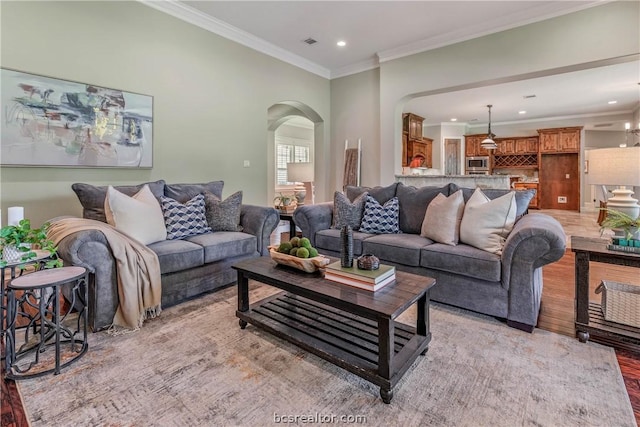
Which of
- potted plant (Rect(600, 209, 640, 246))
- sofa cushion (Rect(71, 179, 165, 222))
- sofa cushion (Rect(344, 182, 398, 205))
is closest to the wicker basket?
potted plant (Rect(600, 209, 640, 246))

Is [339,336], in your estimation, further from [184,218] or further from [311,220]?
[184,218]

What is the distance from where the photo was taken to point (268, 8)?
368 centimetres

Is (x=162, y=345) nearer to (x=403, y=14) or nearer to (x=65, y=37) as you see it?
(x=65, y=37)

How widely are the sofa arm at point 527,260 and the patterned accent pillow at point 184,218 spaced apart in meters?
2.65

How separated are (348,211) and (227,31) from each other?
9.42 feet

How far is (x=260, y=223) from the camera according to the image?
3316 mm

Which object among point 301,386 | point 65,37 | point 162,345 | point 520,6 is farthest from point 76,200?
point 520,6

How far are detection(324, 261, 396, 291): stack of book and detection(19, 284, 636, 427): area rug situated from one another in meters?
0.48

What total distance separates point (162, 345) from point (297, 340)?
88 cm

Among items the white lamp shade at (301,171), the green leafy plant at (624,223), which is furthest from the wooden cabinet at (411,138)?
the green leafy plant at (624,223)

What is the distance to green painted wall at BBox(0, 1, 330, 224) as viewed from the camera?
9.15 feet

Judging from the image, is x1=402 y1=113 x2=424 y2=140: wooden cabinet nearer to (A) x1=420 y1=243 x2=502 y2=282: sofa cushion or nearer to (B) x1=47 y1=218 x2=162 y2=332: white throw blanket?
(A) x1=420 y1=243 x2=502 y2=282: sofa cushion

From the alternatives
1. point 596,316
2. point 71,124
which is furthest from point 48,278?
point 596,316

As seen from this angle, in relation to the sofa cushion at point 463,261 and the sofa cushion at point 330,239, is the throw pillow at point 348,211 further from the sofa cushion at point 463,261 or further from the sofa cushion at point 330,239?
the sofa cushion at point 463,261
